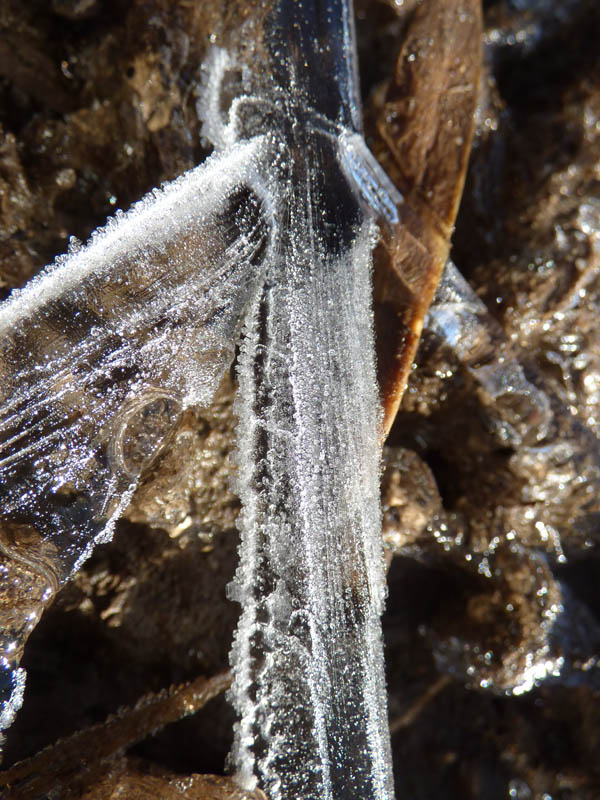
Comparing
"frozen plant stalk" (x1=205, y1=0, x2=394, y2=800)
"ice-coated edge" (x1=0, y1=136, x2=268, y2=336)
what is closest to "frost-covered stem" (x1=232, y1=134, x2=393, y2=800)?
"frozen plant stalk" (x1=205, y1=0, x2=394, y2=800)

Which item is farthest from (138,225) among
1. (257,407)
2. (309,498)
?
(309,498)

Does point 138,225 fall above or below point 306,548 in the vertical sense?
above

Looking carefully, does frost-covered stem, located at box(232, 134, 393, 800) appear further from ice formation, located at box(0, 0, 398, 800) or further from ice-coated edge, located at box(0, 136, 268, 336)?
ice-coated edge, located at box(0, 136, 268, 336)

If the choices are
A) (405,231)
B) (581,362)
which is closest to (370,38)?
(405,231)

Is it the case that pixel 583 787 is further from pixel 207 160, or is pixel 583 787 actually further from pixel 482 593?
pixel 207 160

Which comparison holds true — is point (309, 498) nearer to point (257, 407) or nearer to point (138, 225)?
point (257, 407)

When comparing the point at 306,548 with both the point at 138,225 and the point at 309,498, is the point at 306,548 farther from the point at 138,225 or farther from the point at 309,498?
the point at 138,225

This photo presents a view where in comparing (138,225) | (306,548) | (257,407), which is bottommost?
(306,548)

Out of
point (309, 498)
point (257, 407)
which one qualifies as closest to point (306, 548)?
point (309, 498)
